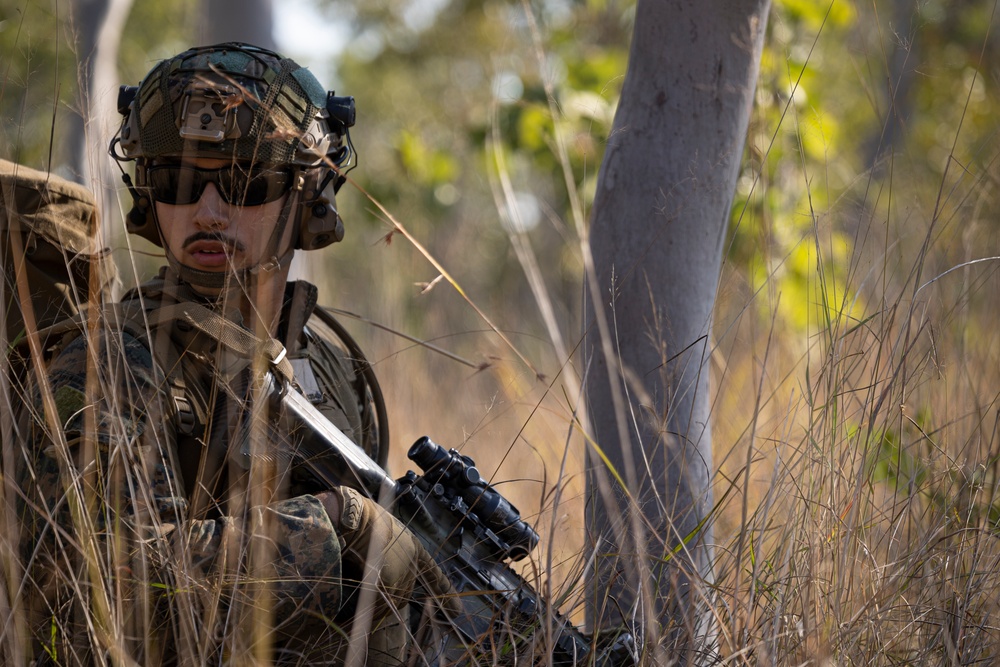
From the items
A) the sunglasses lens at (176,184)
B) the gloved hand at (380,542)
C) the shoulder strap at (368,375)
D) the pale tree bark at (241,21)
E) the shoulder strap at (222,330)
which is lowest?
the gloved hand at (380,542)

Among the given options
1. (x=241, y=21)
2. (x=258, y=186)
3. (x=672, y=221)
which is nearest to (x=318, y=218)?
(x=258, y=186)

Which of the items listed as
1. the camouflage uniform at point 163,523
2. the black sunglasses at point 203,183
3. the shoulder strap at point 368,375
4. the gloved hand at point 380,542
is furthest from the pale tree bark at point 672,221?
the black sunglasses at point 203,183

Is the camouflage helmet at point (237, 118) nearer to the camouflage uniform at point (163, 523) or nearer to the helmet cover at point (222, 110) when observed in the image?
the helmet cover at point (222, 110)

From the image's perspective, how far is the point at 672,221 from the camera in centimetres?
223

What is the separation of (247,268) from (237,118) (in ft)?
1.08

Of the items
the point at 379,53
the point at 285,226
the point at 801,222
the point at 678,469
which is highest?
the point at 379,53

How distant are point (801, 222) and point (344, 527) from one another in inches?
129

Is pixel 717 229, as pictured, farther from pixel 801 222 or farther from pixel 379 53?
pixel 379 53

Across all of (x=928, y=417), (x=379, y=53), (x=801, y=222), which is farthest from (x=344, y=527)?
(x=379, y=53)

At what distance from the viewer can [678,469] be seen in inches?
88.5

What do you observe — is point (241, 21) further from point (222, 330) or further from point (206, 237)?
point (222, 330)

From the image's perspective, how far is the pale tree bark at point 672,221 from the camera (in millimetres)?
2197

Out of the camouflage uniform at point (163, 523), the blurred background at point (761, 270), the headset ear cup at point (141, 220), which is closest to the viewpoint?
the camouflage uniform at point (163, 523)

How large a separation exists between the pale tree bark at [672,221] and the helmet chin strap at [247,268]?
72 cm
